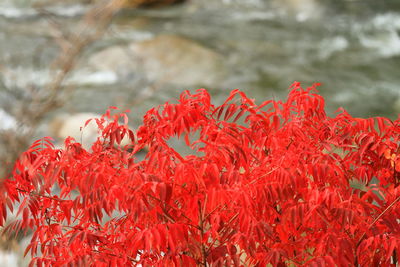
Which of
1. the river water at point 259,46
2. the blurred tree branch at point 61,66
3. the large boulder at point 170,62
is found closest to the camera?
the blurred tree branch at point 61,66

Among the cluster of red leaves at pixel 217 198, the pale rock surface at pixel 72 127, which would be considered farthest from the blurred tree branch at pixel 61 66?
the pale rock surface at pixel 72 127

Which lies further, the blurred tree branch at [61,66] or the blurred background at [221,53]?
the blurred background at [221,53]

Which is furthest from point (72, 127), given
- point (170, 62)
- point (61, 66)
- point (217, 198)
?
point (61, 66)

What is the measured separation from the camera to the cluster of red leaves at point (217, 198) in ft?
7.79

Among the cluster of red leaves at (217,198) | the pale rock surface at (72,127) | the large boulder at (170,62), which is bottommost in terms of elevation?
the cluster of red leaves at (217,198)

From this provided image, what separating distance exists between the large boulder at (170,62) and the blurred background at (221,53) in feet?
0.06

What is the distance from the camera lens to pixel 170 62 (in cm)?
916

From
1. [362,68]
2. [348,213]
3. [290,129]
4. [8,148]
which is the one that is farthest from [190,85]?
[8,148]

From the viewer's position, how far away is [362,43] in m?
11.0

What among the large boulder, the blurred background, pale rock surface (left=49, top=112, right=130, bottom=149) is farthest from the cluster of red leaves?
the large boulder

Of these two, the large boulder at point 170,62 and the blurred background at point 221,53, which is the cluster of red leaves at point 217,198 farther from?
the large boulder at point 170,62

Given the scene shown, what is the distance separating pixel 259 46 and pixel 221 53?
101cm

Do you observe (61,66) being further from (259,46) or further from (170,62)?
(259,46)

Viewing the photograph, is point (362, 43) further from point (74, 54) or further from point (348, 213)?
point (74, 54)
